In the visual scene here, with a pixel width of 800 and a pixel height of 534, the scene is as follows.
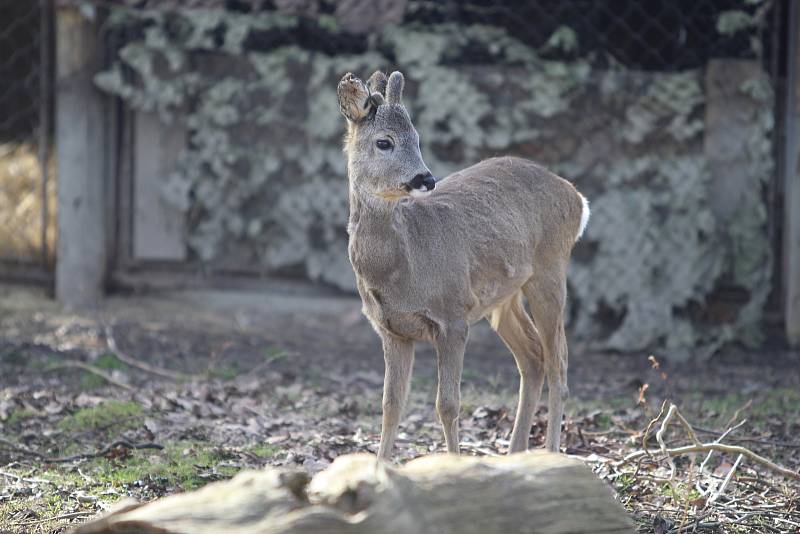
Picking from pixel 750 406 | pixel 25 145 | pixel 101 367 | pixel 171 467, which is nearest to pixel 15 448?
pixel 171 467

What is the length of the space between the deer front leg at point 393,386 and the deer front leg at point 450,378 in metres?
0.21

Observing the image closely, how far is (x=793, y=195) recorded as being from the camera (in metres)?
8.70

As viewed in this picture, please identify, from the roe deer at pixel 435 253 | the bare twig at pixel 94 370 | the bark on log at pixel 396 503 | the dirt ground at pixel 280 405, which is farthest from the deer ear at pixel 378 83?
the bare twig at pixel 94 370

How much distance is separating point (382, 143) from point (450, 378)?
111cm

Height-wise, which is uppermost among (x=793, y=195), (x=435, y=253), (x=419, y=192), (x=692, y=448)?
(x=419, y=192)

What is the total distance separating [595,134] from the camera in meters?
9.09

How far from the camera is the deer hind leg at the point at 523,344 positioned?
584 centimetres

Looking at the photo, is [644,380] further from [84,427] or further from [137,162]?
[137,162]

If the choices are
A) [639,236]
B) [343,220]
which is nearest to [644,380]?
[639,236]

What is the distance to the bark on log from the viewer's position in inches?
125

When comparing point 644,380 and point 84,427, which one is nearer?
point 84,427

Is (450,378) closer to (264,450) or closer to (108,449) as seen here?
(264,450)

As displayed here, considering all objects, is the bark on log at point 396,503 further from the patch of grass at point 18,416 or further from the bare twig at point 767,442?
the patch of grass at point 18,416

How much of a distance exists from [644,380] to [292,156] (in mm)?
3555
